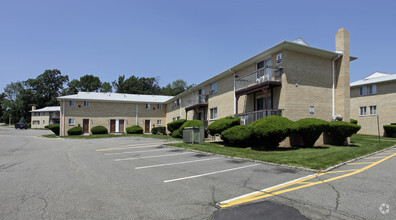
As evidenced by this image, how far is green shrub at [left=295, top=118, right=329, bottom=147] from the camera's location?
45.3ft

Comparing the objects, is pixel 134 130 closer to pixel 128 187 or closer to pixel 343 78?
pixel 343 78

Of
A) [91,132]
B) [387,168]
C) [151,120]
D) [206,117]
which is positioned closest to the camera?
[387,168]

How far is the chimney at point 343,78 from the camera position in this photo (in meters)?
16.6

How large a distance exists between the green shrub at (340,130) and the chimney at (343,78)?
1.55m

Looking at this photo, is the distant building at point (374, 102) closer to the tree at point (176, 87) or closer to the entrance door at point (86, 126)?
the entrance door at point (86, 126)

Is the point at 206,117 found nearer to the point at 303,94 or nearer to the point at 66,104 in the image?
the point at 303,94

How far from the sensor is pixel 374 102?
2631cm

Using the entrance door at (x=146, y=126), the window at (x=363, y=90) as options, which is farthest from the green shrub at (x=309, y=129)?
the entrance door at (x=146, y=126)

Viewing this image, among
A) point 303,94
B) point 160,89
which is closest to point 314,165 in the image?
point 303,94

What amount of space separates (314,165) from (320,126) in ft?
21.2

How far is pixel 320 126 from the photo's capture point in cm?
1422

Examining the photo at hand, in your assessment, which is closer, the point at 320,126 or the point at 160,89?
the point at 320,126

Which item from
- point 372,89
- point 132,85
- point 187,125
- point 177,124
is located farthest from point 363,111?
point 132,85

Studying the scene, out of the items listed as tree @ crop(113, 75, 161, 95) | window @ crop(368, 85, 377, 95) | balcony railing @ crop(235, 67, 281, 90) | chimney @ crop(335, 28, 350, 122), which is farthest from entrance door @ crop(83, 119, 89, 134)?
tree @ crop(113, 75, 161, 95)
